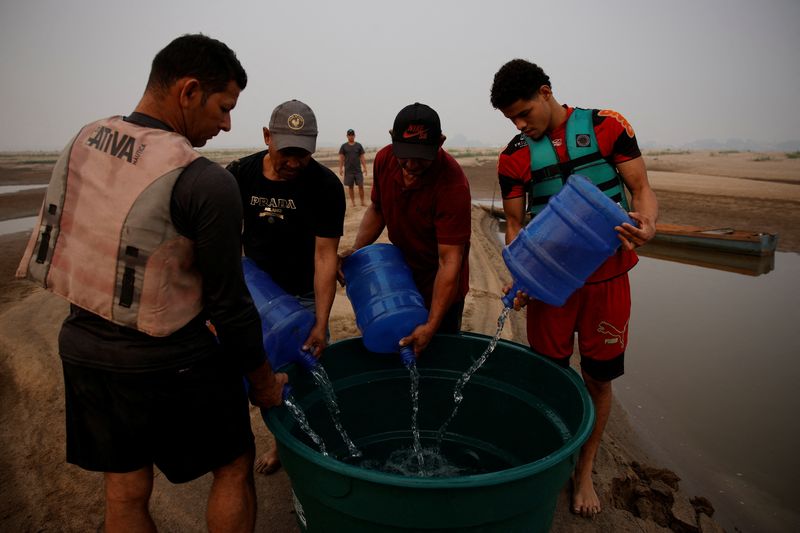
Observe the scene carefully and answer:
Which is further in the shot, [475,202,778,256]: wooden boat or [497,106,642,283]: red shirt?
[475,202,778,256]: wooden boat

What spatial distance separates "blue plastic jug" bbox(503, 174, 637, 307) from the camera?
1891 mm

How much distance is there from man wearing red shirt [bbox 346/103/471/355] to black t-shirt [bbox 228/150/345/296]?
0.97 ft

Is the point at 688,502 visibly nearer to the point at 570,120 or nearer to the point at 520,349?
the point at 520,349

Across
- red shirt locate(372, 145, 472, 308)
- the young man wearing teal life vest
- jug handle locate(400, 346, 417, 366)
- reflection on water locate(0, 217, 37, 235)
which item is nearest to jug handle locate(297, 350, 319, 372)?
jug handle locate(400, 346, 417, 366)

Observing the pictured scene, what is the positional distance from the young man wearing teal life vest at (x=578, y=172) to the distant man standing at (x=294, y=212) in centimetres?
90

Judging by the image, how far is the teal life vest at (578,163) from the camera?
2.16m

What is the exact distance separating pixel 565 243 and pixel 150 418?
1.64m

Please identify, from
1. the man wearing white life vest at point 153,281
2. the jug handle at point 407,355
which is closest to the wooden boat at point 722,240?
the jug handle at point 407,355

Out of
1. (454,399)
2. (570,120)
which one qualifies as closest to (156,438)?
(454,399)

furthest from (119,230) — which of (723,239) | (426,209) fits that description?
(723,239)

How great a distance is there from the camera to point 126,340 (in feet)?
4.56

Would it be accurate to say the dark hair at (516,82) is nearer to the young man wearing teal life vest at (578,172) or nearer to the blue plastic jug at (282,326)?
the young man wearing teal life vest at (578,172)

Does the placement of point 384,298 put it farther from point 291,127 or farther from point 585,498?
point 585,498

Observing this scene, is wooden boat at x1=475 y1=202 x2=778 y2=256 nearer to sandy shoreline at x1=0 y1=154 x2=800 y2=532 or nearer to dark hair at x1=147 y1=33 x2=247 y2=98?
sandy shoreline at x1=0 y1=154 x2=800 y2=532
